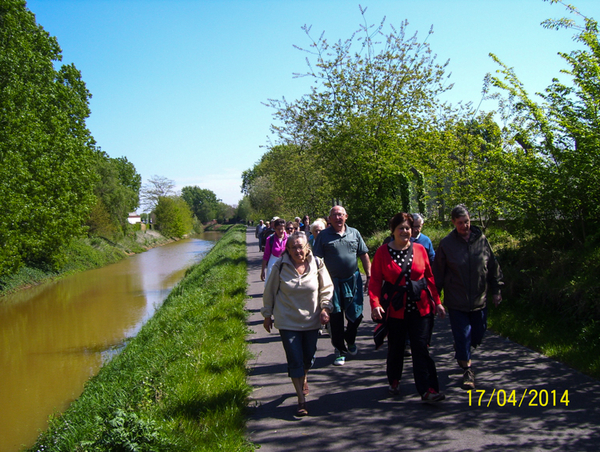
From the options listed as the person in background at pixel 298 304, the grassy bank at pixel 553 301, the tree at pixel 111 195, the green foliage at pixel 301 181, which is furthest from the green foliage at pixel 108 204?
the person in background at pixel 298 304

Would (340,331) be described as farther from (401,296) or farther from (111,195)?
(111,195)

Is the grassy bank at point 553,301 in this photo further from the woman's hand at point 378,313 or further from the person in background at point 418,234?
the woman's hand at point 378,313

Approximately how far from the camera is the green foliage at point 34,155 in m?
20.0

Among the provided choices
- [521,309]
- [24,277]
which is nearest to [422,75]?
[521,309]

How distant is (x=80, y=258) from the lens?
3278 cm

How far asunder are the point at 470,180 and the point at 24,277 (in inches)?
861

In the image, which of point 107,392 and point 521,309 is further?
point 521,309

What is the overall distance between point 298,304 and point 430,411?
1.51 m

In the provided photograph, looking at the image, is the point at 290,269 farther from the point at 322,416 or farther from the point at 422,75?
the point at 422,75

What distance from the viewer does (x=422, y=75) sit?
61.5ft

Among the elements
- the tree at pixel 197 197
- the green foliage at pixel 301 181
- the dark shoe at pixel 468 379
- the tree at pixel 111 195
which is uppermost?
the tree at pixel 197 197

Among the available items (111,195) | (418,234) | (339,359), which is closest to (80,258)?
(111,195)

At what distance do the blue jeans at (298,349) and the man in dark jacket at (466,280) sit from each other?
147 cm

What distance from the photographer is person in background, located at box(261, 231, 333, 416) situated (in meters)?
4.79
